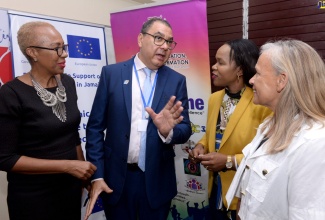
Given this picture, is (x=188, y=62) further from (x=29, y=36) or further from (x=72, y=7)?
(x=72, y=7)

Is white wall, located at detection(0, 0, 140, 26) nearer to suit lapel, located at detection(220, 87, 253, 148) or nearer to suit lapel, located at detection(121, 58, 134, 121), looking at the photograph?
suit lapel, located at detection(121, 58, 134, 121)

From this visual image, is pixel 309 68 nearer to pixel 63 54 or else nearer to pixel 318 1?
pixel 63 54

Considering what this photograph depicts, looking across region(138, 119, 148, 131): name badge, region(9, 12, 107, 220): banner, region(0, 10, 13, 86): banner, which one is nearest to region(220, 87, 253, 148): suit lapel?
region(138, 119, 148, 131): name badge

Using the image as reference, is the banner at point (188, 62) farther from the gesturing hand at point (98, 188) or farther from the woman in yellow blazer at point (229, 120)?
the gesturing hand at point (98, 188)

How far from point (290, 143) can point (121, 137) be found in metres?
0.97

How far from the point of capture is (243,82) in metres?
1.83

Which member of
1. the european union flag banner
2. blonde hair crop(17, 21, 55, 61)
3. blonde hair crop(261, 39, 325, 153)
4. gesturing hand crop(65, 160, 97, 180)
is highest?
the european union flag banner

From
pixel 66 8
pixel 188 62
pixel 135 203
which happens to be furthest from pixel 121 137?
pixel 66 8

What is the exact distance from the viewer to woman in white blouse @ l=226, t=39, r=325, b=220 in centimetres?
97

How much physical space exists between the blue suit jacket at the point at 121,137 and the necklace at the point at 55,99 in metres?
0.20

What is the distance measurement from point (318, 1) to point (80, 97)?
2558mm

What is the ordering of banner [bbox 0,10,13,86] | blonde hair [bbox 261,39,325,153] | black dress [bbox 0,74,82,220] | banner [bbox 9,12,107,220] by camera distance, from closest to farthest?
blonde hair [bbox 261,39,325,153], black dress [bbox 0,74,82,220], banner [bbox 0,10,13,86], banner [bbox 9,12,107,220]

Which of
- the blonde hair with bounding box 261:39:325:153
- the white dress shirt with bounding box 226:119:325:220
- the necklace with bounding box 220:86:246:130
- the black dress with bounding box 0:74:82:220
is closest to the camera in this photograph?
the white dress shirt with bounding box 226:119:325:220

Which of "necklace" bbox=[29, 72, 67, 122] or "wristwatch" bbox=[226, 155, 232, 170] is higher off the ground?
"necklace" bbox=[29, 72, 67, 122]
